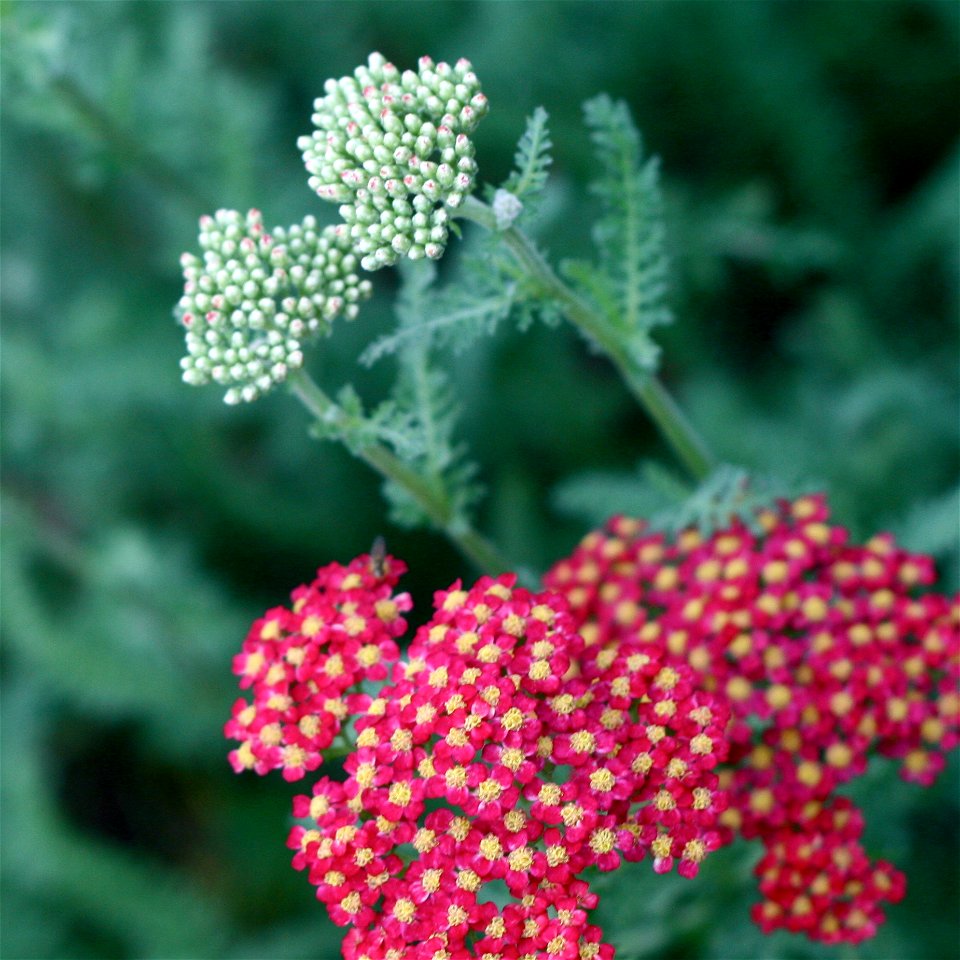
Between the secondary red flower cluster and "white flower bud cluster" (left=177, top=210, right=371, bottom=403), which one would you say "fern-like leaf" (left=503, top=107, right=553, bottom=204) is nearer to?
"white flower bud cluster" (left=177, top=210, right=371, bottom=403)

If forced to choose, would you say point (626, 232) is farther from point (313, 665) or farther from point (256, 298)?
point (313, 665)

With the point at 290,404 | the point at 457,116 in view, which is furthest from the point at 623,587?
the point at 290,404

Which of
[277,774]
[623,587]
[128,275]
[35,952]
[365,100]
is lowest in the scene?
[623,587]

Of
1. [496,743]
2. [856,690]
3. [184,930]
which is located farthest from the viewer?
[184,930]

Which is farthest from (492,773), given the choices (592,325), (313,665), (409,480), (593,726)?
(592,325)

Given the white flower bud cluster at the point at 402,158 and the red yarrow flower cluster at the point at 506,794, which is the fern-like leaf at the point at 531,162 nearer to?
the white flower bud cluster at the point at 402,158

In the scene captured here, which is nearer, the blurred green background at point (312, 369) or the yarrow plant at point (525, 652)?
the yarrow plant at point (525, 652)

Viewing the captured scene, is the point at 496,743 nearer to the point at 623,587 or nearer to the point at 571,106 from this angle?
the point at 623,587

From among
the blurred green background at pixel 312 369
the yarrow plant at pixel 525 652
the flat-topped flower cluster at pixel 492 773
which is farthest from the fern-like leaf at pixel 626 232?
the blurred green background at pixel 312 369
